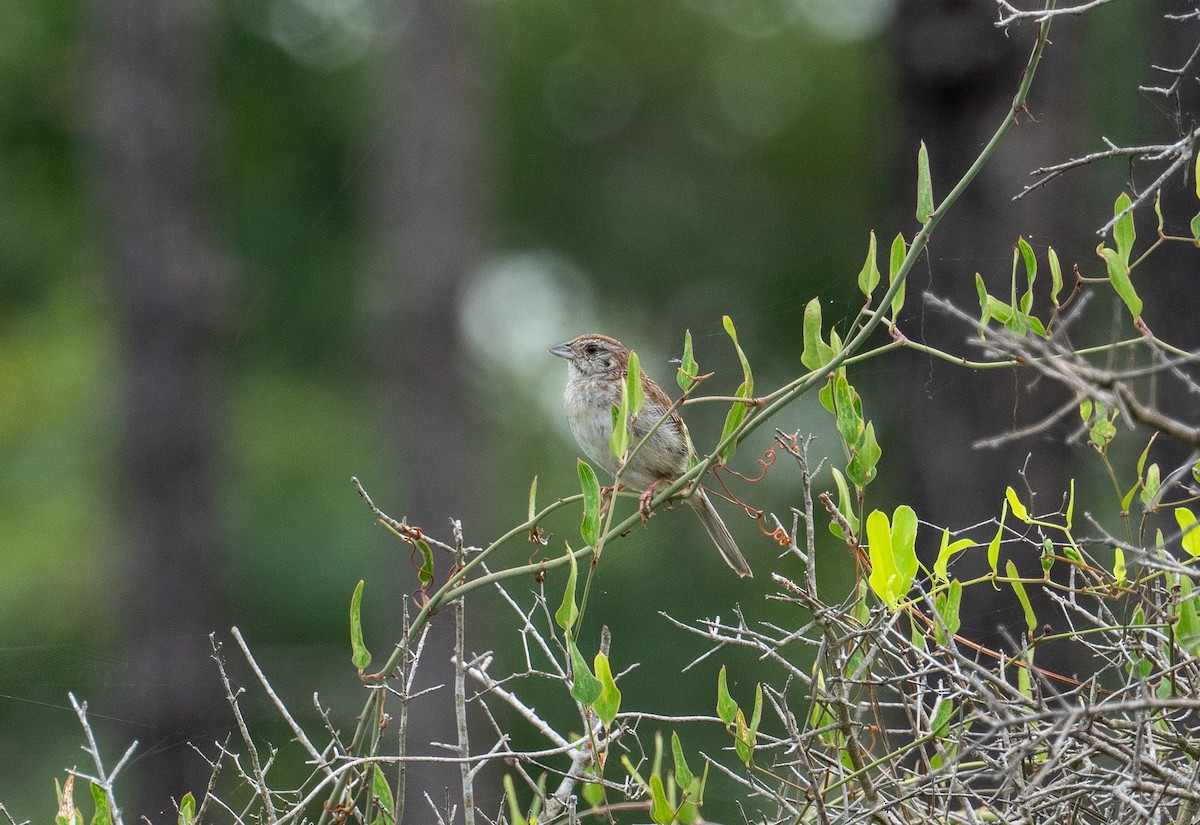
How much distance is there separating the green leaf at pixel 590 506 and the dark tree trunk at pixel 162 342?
7.58 m

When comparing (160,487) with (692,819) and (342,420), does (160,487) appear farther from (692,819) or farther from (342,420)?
(692,819)

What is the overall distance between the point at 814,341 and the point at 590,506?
43 cm

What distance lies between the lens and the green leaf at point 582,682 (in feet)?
6.15

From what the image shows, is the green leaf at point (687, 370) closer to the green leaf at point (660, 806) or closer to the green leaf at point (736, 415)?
the green leaf at point (736, 415)

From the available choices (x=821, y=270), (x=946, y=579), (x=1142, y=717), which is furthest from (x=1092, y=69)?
(x=821, y=270)

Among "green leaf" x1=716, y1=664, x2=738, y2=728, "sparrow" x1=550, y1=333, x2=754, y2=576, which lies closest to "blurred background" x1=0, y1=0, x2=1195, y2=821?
"sparrow" x1=550, y1=333, x2=754, y2=576

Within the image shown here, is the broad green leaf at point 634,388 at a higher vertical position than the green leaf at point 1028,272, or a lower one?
lower

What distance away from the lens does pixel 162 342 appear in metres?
9.39

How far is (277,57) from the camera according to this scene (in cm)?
1636

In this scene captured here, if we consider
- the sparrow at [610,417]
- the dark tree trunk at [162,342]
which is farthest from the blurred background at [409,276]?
the sparrow at [610,417]

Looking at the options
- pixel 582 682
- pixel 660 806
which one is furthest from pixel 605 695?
pixel 660 806

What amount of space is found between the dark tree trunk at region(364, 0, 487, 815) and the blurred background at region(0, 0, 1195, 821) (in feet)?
0.09

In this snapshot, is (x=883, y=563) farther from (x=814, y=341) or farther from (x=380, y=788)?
(x=380, y=788)

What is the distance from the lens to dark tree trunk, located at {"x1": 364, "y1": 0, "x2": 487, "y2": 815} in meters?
9.69
